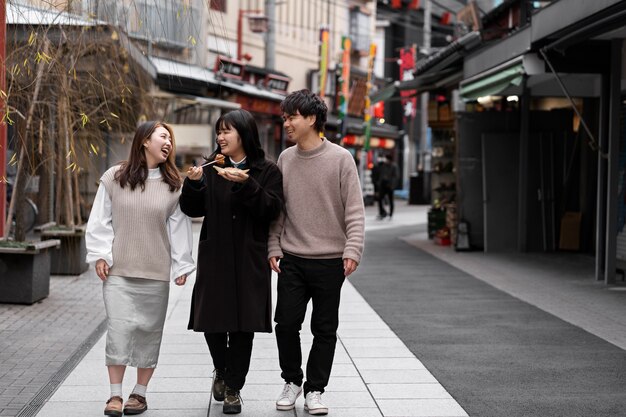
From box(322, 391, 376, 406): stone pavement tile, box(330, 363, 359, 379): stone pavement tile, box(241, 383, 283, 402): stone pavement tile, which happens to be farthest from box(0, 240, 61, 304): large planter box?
box(322, 391, 376, 406): stone pavement tile

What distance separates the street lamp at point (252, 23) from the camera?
1384 inches

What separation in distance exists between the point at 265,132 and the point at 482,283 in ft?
80.1

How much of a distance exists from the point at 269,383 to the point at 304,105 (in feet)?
6.76

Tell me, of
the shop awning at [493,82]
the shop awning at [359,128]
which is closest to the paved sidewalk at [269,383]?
the shop awning at [493,82]

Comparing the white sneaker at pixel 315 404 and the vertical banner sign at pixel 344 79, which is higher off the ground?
the vertical banner sign at pixel 344 79

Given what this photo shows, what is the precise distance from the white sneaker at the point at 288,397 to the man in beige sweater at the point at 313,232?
0.01 m

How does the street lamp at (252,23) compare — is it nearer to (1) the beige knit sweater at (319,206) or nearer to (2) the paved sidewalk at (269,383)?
(2) the paved sidewalk at (269,383)

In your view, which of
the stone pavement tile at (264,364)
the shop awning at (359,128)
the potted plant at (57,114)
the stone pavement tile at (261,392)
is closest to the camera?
the stone pavement tile at (261,392)

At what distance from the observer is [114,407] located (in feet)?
20.2

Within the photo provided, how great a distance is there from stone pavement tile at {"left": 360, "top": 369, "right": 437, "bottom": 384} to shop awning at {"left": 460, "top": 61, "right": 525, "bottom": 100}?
663 centimetres

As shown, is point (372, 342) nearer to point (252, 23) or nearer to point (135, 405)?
point (135, 405)

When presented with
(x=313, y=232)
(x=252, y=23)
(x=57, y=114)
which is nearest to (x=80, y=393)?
(x=313, y=232)

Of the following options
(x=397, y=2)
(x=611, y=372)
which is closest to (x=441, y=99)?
(x=611, y=372)

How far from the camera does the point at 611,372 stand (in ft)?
25.5
